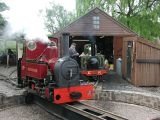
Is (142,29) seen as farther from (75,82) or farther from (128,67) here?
(75,82)

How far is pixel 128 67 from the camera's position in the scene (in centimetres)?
1714

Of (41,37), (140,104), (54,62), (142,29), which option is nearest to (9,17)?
(41,37)

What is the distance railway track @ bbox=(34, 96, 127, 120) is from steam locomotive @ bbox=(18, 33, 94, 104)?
12.8 inches

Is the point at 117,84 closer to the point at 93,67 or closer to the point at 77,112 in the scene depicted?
the point at 93,67

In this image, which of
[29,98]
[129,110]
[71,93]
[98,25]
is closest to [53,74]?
[71,93]

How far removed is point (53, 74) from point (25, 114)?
1606 mm

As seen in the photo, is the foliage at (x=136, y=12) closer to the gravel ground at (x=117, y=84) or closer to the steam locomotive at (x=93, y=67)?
the gravel ground at (x=117, y=84)

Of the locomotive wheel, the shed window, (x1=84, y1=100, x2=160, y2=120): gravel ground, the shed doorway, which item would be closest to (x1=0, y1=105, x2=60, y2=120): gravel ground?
the locomotive wheel

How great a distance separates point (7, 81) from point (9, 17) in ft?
19.7

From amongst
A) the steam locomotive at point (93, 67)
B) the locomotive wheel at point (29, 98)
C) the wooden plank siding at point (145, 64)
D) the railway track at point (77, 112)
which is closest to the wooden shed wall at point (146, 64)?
the wooden plank siding at point (145, 64)

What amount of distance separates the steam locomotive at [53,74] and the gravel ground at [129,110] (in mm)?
1226

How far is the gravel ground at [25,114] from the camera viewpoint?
33.9 feet

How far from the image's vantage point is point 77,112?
9008mm

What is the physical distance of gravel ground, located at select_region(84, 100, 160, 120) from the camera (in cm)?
1040
